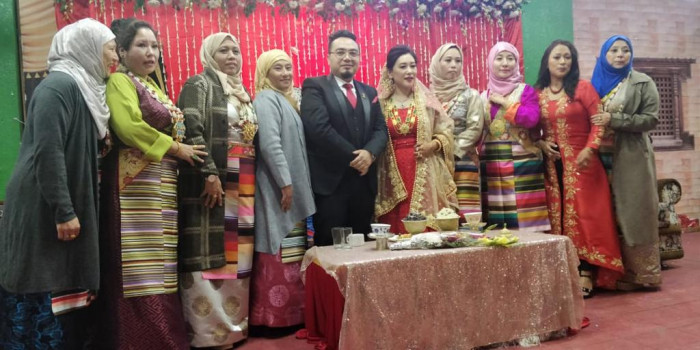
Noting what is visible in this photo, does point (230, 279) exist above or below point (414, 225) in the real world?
below

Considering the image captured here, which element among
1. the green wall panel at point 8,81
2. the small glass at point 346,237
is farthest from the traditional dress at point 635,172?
the green wall panel at point 8,81

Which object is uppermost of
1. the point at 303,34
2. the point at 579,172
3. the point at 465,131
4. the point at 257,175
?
the point at 303,34

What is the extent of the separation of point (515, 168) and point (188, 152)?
2180 millimetres

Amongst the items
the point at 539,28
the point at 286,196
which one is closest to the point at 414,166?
the point at 286,196

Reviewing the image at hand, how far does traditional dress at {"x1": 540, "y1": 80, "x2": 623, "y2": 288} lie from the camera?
367cm

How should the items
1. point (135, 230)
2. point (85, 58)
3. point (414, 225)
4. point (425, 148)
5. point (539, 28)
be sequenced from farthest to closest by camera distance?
point (539, 28) → point (425, 148) → point (414, 225) → point (135, 230) → point (85, 58)

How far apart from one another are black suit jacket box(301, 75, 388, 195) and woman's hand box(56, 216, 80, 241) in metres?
1.36

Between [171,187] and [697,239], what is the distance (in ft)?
18.5

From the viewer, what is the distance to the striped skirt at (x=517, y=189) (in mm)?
3748

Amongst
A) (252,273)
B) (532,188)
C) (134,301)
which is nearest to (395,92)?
(532,188)

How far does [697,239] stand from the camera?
235 inches

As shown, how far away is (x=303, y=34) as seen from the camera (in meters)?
4.67

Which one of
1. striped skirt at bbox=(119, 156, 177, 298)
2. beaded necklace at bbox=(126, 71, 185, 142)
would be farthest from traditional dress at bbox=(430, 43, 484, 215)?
striped skirt at bbox=(119, 156, 177, 298)

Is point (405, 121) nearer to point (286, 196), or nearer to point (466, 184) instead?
point (466, 184)
